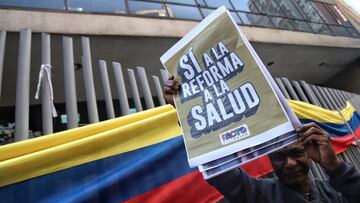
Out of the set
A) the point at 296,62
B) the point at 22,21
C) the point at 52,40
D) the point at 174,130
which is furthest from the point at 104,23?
the point at 296,62

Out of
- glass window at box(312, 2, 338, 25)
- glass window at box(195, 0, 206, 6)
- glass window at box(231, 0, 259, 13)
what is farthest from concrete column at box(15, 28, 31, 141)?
glass window at box(312, 2, 338, 25)

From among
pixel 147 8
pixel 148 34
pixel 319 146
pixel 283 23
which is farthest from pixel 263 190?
pixel 283 23

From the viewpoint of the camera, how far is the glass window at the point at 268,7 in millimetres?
8641

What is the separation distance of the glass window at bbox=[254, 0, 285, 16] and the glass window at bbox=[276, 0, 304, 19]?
11.5 inches

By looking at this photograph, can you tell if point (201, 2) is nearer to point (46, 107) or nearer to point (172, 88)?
point (46, 107)

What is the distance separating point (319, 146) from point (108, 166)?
50.0 inches

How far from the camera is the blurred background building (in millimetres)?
4531

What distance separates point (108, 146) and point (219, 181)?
0.79 meters

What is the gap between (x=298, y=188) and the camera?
160 centimetres

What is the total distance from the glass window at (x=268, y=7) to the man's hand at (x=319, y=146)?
7.97m

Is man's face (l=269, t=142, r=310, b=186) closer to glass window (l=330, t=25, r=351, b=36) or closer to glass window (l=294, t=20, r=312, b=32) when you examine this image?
glass window (l=294, t=20, r=312, b=32)

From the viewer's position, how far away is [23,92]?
2.48 metres

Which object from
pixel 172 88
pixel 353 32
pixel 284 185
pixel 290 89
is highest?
pixel 353 32

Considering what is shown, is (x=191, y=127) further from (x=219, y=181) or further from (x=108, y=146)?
(x=108, y=146)
